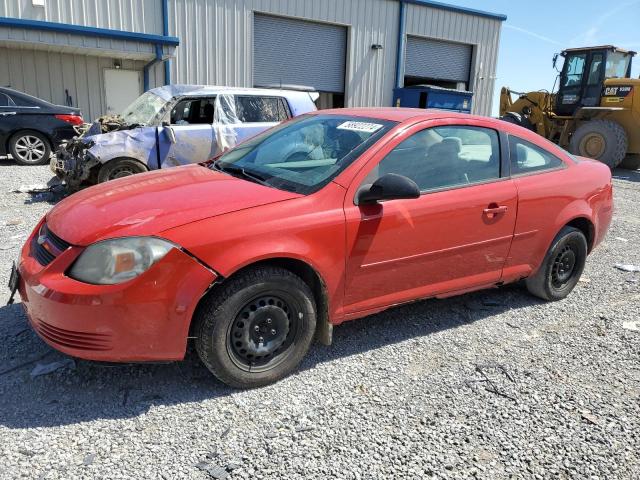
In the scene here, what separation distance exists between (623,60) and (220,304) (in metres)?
15.3

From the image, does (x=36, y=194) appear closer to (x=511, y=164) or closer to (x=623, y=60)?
(x=511, y=164)

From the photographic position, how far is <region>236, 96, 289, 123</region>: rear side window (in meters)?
7.91

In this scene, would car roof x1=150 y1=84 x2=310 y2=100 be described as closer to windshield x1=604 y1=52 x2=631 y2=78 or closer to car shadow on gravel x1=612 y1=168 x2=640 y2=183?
car shadow on gravel x1=612 y1=168 x2=640 y2=183

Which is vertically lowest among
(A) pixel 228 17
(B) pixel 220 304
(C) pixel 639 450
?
(C) pixel 639 450

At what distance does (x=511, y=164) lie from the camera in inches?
152

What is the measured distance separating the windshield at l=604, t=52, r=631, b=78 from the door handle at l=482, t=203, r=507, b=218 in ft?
40.7

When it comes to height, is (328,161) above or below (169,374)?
above

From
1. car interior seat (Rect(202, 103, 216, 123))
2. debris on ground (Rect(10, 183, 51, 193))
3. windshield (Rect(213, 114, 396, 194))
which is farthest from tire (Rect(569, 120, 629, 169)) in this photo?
Answer: debris on ground (Rect(10, 183, 51, 193))

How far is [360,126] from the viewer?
353cm

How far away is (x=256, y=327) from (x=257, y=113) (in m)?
5.70

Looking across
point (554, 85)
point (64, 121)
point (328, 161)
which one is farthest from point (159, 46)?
point (328, 161)

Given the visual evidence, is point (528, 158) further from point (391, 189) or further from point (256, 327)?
point (256, 327)

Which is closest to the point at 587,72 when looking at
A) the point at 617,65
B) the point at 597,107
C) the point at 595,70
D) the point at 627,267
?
the point at 595,70

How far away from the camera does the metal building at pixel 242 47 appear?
13.2 metres
